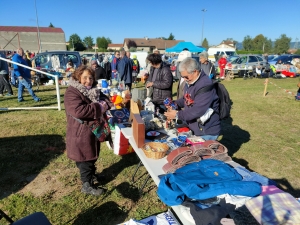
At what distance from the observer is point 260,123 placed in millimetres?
5953

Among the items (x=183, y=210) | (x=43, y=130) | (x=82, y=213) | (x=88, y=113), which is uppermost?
(x=88, y=113)

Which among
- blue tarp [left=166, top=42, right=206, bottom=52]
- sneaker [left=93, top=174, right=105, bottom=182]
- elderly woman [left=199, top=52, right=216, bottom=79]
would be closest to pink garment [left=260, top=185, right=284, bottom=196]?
sneaker [left=93, top=174, right=105, bottom=182]

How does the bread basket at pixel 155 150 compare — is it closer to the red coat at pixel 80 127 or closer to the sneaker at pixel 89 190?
the red coat at pixel 80 127

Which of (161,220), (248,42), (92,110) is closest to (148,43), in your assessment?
(248,42)

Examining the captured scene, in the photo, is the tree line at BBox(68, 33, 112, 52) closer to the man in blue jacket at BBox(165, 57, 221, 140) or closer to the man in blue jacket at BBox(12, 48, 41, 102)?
the man in blue jacket at BBox(12, 48, 41, 102)

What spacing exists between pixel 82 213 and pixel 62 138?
8.06ft

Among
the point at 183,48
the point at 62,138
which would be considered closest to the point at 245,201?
the point at 62,138

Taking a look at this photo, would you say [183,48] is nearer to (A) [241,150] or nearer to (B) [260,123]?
(B) [260,123]

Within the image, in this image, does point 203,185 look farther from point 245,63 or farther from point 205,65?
point 245,63

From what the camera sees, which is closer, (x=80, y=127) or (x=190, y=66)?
(x=190, y=66)

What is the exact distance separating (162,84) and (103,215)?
2.28 m

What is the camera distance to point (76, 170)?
3514mm

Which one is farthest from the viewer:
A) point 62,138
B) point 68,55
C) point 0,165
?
point 68,55

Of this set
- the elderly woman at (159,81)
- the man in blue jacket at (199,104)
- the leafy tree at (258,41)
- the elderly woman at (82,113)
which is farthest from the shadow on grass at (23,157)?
the leafy tree at (258,41)
